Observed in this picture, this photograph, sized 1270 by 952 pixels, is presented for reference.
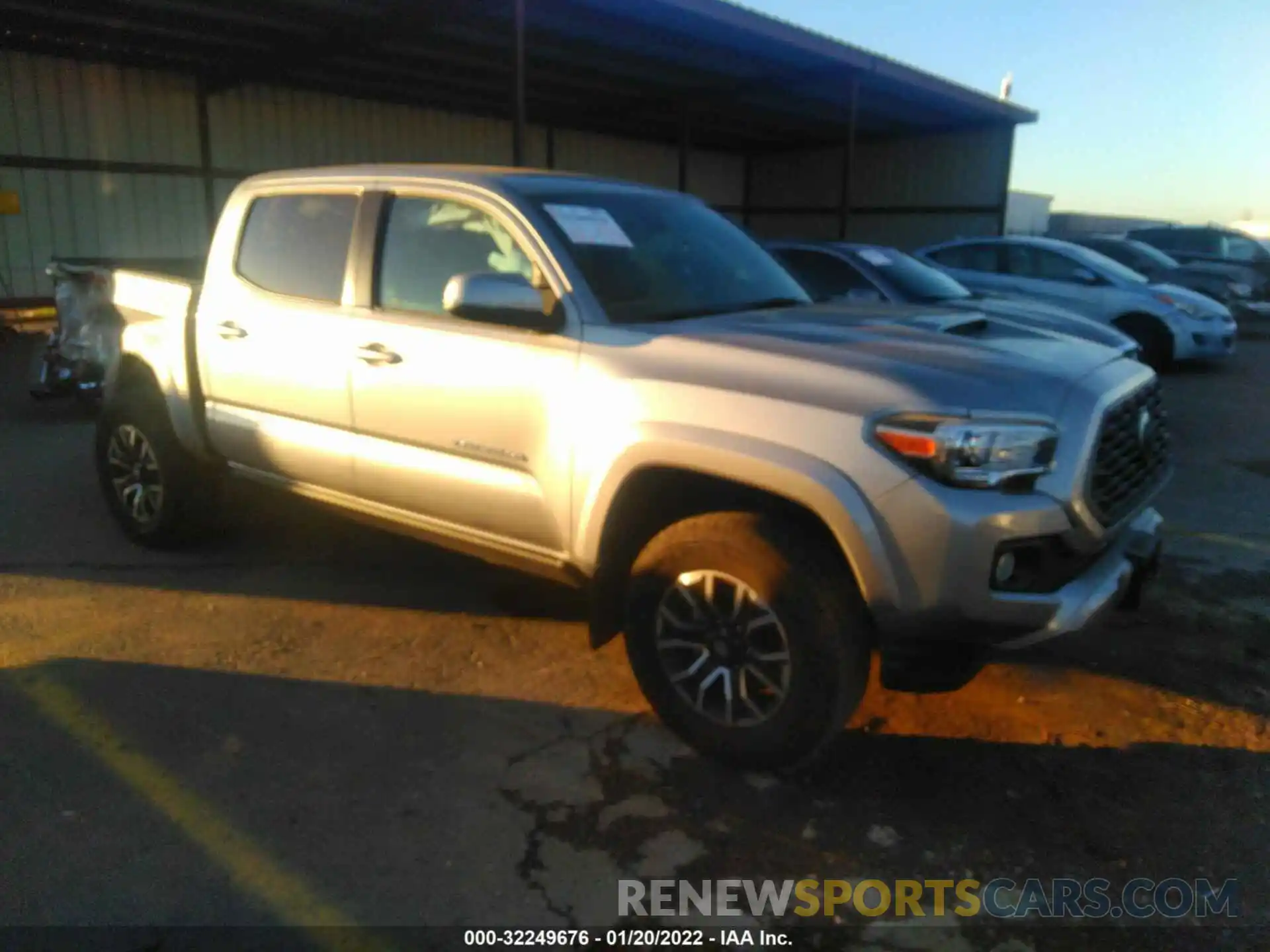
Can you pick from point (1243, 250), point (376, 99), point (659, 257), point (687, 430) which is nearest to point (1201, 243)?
point (1243, 250)

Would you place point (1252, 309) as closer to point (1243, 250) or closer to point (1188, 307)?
point (1243, 250)

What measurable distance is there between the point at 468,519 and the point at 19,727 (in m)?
1.67

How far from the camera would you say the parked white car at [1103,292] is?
11.5 meters

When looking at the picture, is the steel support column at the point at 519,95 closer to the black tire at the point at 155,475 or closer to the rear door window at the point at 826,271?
the rear door window at the point at 826,271

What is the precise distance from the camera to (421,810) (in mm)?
2875

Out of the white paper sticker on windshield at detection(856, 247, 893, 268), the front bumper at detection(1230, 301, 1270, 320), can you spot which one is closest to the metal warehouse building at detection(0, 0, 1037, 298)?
the white paper sticker on windshield at detection(856, 247, 893, 268)

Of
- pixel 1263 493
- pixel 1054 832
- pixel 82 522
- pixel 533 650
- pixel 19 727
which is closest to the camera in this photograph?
pixel 1054 832

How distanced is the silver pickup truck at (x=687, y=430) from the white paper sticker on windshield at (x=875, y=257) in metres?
4.03

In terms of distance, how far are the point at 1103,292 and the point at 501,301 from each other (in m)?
10.6

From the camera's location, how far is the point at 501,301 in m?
3.20

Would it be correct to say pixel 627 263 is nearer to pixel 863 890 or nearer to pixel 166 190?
pixel 863 890

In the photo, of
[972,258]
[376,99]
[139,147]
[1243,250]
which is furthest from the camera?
[1243,250]

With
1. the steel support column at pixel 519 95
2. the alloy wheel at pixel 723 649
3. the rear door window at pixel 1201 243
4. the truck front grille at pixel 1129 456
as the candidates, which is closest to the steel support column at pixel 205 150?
the steel support column at pixel 519 95

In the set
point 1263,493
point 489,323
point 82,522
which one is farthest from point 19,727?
point 1263,493
